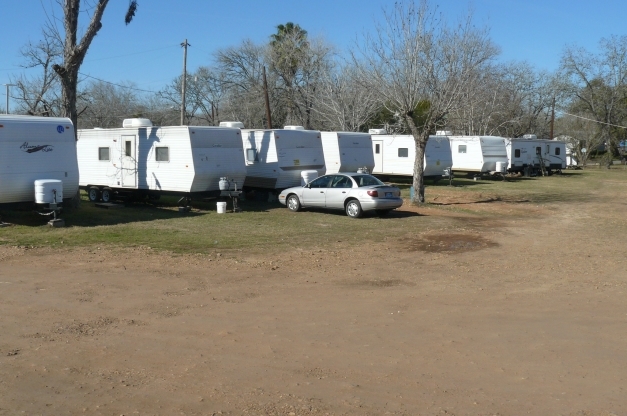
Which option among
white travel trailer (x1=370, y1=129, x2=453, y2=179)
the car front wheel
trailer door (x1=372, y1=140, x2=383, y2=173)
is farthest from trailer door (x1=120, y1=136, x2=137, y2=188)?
trailer door (x1=372, y1=140, x2=383, y2=173)

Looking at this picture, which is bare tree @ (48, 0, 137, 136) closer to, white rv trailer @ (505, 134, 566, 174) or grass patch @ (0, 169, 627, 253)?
grass patch @ (0, 169, 627, 253)

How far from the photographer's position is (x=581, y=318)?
848cm

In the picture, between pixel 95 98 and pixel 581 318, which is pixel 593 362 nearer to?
pixel 581 318

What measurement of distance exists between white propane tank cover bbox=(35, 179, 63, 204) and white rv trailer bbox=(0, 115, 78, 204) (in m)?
0.35

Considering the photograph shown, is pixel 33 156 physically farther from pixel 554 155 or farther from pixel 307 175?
pixel 554 155

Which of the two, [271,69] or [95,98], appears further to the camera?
[95,98]

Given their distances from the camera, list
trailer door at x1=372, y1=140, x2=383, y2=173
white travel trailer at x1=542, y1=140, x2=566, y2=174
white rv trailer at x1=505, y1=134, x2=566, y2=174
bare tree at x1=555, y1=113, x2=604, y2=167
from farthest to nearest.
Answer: bare tree at x1=555, y1=113, x2=604, y2=167, white travel trailer at x1=542, y1=140, x2=566, y2=174, white rv trailer at x1=505, y1=134, x2=566, y2=174, trailer door at x1=372, y1=140, x2=383, y2=173

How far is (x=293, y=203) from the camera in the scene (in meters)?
20.8

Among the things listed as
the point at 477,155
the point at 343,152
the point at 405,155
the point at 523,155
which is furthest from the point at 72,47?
the point at 523,155

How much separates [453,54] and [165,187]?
10686 millimetres

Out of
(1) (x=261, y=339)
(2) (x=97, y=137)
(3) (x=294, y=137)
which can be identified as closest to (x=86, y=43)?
(2) (x=97, y=137)

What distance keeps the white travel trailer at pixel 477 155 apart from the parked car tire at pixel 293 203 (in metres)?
20.2

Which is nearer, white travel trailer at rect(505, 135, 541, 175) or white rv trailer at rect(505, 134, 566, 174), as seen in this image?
white travel trailer at rect(505, 135, 541, 175)

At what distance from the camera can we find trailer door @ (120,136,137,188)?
70.4 feet
